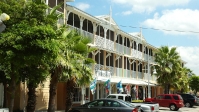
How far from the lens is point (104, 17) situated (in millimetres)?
33750

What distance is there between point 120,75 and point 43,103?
15.1m

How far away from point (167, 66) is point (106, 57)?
1191cm

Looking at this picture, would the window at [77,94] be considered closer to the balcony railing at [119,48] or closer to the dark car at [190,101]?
the balcony railing at [119,48]

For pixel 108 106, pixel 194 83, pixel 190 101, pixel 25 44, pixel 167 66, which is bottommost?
pixel 190 101

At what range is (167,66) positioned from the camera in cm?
4106

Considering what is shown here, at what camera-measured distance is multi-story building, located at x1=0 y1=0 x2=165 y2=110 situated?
25.3 meters

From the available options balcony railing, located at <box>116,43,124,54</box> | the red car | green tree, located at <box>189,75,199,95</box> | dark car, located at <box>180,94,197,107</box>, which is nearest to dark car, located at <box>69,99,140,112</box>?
the red car

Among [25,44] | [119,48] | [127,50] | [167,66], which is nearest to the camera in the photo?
[25,44]

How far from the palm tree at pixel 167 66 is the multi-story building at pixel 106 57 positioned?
282cm

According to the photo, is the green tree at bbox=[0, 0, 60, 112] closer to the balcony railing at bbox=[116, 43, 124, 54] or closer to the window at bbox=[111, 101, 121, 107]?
the window at bbox=[111, 101, 121, 107]

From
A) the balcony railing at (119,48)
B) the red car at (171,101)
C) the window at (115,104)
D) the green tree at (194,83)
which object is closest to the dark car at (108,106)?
the window at (115,104)

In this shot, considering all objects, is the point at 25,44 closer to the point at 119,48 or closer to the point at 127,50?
the point at 119,48

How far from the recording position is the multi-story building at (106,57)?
25286 mm

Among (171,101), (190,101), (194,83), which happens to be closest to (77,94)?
(171,101)
